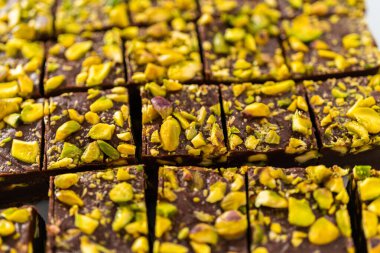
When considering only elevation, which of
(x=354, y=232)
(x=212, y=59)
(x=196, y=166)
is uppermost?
(x=212, y=59)

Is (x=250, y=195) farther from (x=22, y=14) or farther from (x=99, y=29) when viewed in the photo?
(x=22, y=14)

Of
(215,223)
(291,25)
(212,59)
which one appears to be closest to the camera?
(215,223)

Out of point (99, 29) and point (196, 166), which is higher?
point (99, 29)

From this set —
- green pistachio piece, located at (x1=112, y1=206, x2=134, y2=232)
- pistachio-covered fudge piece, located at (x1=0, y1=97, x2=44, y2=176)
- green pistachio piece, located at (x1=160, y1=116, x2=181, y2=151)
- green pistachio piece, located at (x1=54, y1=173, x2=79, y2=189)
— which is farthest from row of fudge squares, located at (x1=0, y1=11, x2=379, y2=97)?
green pistachio piece, located at (x1=112, y1=206, x2=134, y2=232)

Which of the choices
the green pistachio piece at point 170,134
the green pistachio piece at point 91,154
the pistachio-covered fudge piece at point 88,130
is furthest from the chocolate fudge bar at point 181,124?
the green pistachio piece at point 91,154

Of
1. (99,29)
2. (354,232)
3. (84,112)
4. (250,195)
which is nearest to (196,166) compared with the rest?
(250,195)

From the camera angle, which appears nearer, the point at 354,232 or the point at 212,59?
the point at 354,232

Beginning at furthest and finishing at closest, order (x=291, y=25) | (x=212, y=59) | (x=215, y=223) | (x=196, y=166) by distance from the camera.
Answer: (x=291, y=25) < (x=212, y=59) < (x=196, y=166) < (x=215, y=223)
